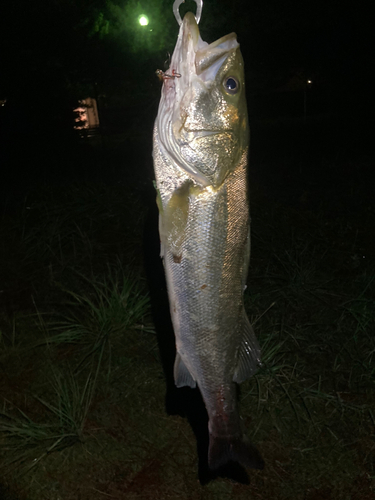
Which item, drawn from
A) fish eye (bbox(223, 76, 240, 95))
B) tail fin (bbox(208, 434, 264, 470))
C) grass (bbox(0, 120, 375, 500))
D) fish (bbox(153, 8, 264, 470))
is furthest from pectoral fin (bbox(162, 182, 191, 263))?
grass (bbox(0, 120, 375, 500))

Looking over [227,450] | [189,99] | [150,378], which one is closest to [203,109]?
[189,99]

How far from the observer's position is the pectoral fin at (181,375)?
1613 millimetres

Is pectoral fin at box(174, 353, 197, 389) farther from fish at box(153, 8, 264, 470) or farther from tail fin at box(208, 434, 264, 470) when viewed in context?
tail fin at box(208, 434, 264, 470)

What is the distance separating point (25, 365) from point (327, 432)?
237cm

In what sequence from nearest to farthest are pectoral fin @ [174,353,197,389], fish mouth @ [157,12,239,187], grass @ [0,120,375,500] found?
fish mouth @ [157,12,239,187]
pectoral fin @ [174,353,197,389]
grass @ [0,120,375,500]

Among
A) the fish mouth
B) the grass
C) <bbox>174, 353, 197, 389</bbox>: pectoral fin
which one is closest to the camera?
the fish mouth

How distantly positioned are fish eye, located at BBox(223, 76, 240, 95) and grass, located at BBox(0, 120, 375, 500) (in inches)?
89.1

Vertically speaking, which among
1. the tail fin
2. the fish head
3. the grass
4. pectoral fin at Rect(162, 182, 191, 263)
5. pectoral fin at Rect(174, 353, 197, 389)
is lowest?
the grass

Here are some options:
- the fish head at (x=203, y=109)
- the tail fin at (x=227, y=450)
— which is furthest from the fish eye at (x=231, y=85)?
the tail fin at (x=227, y=450)

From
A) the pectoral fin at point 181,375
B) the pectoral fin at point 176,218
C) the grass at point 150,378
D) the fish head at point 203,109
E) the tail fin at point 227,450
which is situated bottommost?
the grass at point 150,378

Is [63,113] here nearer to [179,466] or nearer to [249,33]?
[249,33]

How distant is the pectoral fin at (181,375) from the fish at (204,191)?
0.05 meters

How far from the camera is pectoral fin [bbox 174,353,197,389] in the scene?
5.29 feet

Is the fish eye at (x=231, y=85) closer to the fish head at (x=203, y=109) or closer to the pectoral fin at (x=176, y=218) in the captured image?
the fish head at (x=203, y=109)
